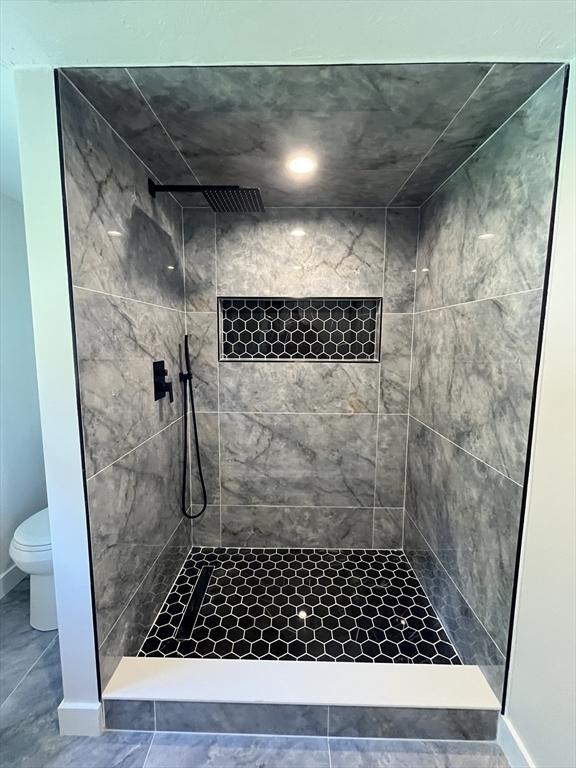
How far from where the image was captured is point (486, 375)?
130cm

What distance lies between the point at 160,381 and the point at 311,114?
4.26 feet

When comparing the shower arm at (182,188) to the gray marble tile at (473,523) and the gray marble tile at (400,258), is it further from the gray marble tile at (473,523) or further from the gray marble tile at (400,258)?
the gray marble tile at (473,523)

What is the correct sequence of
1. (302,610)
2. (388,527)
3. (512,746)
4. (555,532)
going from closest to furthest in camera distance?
(555,532) → (512,746) → (302,610) → (388,527)

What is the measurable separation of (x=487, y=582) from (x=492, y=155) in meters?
1.65

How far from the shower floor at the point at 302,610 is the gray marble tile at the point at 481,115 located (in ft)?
7.09

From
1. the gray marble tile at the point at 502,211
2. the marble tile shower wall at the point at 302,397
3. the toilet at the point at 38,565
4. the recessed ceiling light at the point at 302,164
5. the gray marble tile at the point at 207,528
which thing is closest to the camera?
the gray marble tile at the point at 502,211

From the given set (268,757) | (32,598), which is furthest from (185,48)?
(32,598)

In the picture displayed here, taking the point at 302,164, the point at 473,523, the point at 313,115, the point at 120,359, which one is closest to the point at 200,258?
the point at 302,164

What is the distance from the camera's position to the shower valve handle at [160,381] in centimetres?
166

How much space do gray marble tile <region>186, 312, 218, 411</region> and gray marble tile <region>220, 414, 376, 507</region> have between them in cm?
16

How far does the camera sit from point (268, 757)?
1.17 metres

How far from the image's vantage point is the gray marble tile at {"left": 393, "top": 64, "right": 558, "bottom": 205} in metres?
0.98

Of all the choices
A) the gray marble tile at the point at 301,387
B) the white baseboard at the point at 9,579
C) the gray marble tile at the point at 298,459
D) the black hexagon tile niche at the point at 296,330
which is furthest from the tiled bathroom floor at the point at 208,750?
the black hexagon tile niche at the point at 296,330

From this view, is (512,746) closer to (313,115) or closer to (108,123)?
(313,115)
